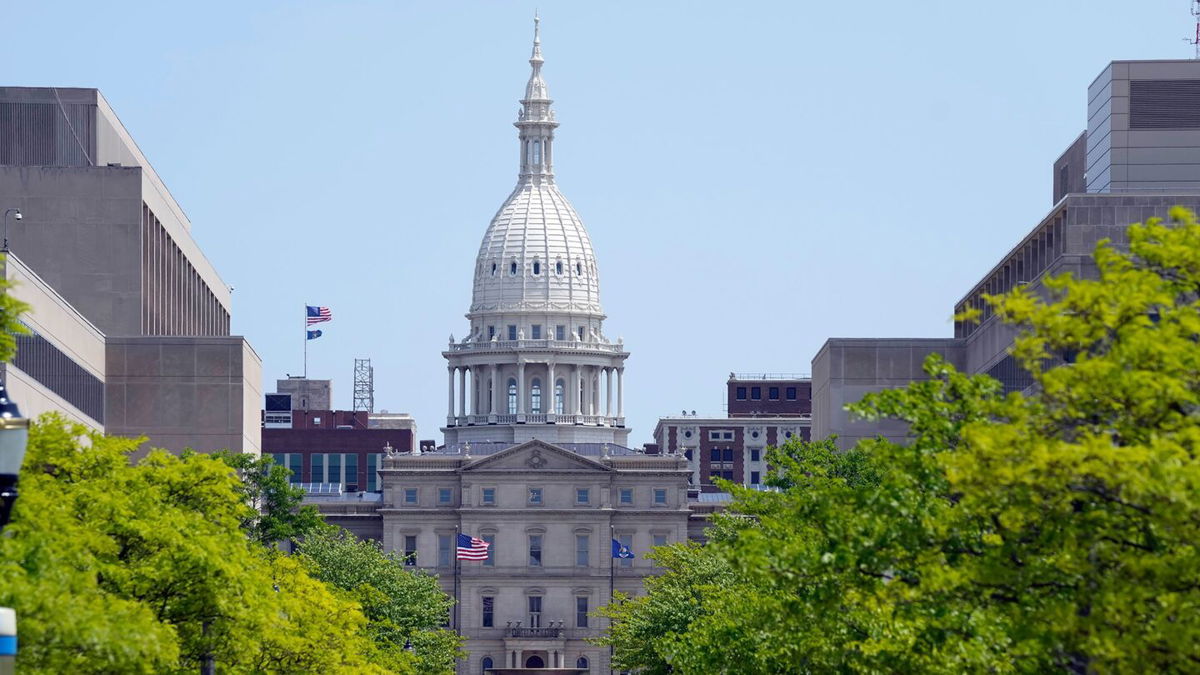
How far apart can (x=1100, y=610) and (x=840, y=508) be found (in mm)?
11219

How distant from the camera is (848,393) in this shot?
5423 inches

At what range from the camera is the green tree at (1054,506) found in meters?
40.5

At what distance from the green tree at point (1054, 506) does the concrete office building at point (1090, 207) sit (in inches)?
2061

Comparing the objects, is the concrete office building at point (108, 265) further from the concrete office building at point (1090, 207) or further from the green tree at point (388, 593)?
the concrete office building at point (1090, 207)

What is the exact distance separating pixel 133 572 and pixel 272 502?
176 feet

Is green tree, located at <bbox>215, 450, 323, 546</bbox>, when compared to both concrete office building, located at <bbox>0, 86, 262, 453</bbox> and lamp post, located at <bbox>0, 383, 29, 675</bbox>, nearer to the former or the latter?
concrete office building, located at <bbox>0, 86, 262, 453</bbox>

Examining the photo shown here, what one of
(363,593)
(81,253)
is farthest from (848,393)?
(81,253)

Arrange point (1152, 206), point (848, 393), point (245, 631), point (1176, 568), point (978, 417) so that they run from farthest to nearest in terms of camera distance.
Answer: point (848, 393)
point (1152, 206)
point (245, 631)
point (978, 417)
point (1176, 568)

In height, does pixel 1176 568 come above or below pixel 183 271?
below

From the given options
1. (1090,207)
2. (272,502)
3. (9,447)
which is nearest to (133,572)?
(9,447)

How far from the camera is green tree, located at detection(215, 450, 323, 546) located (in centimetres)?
11138

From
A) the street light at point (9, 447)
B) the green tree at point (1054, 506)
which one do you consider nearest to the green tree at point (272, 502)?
the green tree at point (1054, 506)

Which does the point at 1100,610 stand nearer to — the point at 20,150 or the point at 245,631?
the point at 245,631

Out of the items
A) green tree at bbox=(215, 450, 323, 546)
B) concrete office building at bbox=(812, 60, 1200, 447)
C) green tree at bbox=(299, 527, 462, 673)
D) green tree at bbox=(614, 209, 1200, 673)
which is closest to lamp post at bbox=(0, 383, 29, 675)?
green tree at bbox=(614, 209, 1200, 673)
